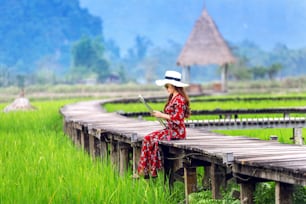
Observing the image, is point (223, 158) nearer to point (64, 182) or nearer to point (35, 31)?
point (64, 182)

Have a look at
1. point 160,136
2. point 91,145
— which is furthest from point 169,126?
point 91,145

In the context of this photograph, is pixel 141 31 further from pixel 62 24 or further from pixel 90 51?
pixel 90 51

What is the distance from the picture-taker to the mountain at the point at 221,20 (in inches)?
4250

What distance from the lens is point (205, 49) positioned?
3212cm

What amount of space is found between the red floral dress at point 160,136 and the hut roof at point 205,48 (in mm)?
24628

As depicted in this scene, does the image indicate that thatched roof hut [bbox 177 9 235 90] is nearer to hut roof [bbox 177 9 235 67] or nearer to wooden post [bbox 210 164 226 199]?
hut roof [bbox 177 9 235 67]

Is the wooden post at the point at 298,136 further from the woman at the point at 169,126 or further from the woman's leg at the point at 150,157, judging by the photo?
the woman's leg at the point at 150,157

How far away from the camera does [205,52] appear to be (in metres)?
32.0

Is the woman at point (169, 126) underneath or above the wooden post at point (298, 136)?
above

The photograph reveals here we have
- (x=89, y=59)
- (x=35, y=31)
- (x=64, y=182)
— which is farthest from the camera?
(x=35, y=31)

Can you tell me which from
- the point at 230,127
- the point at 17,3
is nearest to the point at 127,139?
the point at 230,127

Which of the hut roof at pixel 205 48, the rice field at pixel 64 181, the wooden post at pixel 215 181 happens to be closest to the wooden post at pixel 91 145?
the rice field at pixel 64 181

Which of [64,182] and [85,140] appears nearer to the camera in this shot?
[64,182]

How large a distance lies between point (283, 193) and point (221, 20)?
353 ft
